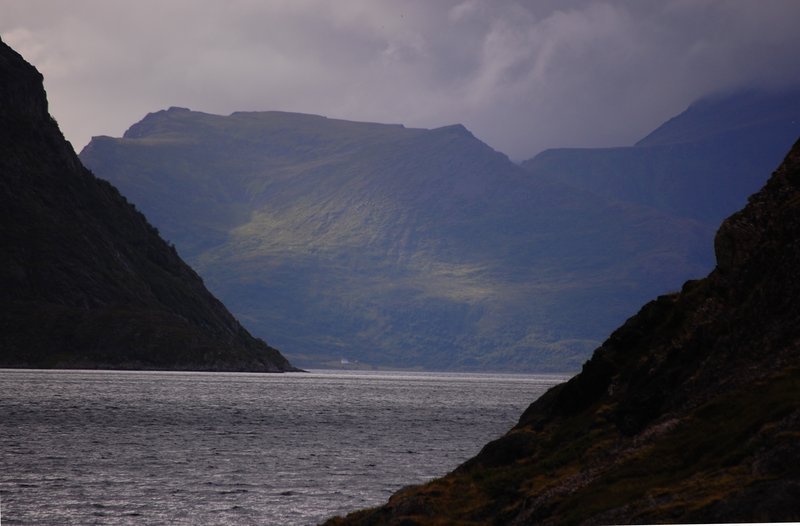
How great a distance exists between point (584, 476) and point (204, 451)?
5567 centimetres

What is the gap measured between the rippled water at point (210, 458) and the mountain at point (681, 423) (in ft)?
42.3

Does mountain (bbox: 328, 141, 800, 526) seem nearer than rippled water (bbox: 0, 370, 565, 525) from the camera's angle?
Yes

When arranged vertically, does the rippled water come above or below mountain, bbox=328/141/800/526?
below

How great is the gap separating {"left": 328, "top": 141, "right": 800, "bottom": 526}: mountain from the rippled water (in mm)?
12888

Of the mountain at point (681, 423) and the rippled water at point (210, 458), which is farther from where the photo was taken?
the rippled water at point (210, 458)

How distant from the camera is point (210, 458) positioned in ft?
259

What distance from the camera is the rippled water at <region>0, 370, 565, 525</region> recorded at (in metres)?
52.5

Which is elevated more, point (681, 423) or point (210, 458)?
point (681, 423)

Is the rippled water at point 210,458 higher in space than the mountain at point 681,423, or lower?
lower

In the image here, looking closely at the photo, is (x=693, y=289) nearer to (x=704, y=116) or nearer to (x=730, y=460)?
(x=730, y=460)

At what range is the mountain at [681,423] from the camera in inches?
1070

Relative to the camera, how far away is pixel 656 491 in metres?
28.9

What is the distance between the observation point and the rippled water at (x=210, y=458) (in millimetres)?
52531

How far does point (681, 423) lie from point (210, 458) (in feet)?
171
